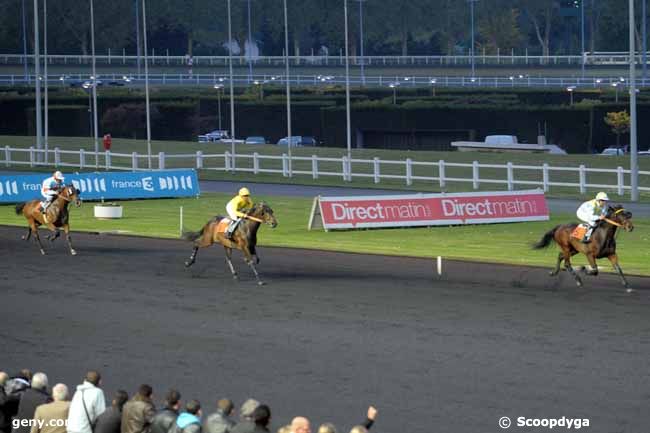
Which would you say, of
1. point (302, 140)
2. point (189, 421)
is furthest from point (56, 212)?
point (302, 140)

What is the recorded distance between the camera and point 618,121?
80438mm

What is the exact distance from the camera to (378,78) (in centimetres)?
12231

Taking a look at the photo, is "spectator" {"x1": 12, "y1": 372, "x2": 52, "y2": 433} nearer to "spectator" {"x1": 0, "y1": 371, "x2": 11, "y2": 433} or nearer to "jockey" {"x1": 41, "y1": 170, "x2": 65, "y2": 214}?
"spectator" {"x1": 0, "y1": 371, "x2": 11, "y2": 433}

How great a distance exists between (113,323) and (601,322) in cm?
834

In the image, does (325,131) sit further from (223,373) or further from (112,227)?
(223,373)

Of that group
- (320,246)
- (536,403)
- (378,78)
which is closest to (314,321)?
(536,403)

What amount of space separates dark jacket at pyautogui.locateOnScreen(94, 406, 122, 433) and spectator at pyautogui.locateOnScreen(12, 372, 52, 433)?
71 centimetres

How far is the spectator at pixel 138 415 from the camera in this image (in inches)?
566

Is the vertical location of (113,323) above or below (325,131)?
below

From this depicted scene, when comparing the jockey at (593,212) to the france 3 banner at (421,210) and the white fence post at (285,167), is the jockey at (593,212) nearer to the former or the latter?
the france 3 banner at (421,210)

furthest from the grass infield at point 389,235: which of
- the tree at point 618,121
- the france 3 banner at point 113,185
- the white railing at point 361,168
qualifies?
the tree at point 618,121

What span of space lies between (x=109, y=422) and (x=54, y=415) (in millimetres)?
575

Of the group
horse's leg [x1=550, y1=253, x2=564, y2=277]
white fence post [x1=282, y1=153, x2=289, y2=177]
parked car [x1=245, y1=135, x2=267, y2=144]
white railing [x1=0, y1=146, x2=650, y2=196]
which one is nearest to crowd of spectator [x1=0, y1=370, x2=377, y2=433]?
horse's leg [x1=550, y1=253, x2=564, y2=277]

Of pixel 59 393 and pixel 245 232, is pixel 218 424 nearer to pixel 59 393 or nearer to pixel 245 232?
pixel 59 393
